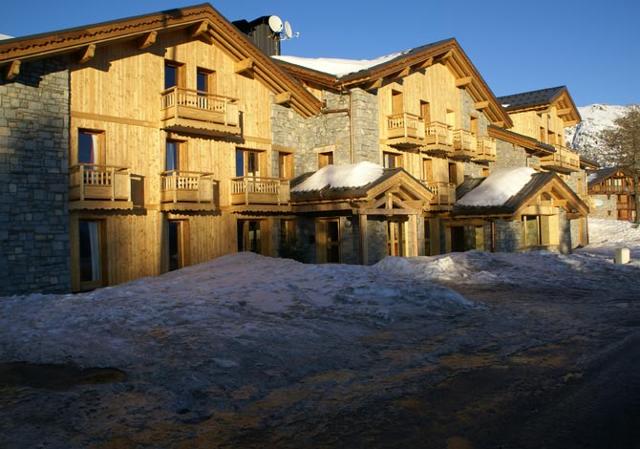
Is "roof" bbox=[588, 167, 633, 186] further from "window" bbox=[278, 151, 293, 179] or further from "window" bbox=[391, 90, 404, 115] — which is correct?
"window" bbox=[278, 151, 293, 179]

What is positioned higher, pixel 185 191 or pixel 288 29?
pixel 288 29

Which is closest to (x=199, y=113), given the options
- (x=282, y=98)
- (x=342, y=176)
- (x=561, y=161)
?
(x=282, y=98)

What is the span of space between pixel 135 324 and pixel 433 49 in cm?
2203

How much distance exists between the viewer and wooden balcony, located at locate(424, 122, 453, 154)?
88.2ft

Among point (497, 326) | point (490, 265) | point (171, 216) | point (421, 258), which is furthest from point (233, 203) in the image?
point (497, 326)

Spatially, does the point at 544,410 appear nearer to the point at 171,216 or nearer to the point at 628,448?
the point at 628,448

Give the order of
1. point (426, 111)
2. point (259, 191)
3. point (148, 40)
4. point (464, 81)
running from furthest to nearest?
point (464, 81) < point (426, 111) < point (259, 191) < point (148, 40)

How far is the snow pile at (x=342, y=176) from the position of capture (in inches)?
845

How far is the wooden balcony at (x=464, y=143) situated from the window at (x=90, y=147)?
707 inches

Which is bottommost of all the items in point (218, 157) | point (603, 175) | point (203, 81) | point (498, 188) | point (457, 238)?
point (457, 238)

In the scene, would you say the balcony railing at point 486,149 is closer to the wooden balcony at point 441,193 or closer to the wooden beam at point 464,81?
the wooden beam at point 464,81

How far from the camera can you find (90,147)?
17.4 meters

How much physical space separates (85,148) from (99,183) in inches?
55.4

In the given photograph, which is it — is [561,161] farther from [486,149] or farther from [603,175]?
[603,175]
